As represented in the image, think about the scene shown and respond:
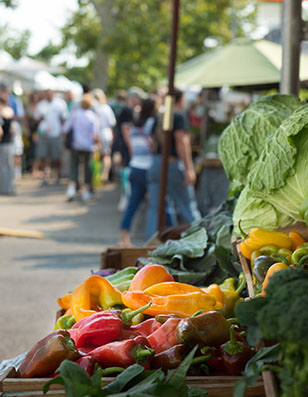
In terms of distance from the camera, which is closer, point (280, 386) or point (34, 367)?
point (280, 386)

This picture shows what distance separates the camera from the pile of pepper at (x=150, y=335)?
213 cm

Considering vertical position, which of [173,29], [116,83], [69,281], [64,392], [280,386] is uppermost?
[116,83]

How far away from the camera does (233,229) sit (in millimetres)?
3381

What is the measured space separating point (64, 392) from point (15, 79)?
1924cm

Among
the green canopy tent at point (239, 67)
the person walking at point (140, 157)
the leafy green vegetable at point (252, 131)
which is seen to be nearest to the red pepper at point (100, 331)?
the leafy green vegetable at point (252, 131)

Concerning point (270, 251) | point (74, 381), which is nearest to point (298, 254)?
point (270, 251)

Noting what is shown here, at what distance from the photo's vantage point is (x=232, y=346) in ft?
7.09

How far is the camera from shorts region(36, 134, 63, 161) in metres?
15.5

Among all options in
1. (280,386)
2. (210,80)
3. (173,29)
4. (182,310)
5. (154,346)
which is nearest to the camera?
(280,386)

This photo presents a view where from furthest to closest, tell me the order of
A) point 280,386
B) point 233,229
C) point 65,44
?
point 65,44, point 233,229, point 280,386

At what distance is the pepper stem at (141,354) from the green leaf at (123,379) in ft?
0.45

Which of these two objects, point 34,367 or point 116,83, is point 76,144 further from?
point 116,83

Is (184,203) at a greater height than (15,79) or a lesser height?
lesser

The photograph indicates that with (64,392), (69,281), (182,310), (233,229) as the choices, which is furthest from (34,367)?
(69,281)
